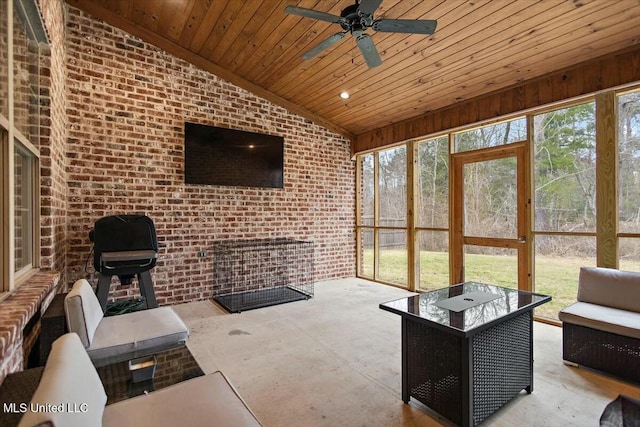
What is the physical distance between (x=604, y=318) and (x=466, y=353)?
159cm

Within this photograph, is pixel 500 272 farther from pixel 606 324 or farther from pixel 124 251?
pixel 124 251

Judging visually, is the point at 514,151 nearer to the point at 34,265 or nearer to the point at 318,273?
the point at 318,273

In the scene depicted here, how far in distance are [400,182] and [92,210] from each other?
4.43 metres

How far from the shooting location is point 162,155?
4270 mm

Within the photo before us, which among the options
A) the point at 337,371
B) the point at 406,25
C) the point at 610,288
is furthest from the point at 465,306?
the point at 406,25

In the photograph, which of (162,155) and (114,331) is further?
(162,155)

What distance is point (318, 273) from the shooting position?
578 cm

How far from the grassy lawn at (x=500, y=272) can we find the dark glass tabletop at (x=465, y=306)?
1.56 meters

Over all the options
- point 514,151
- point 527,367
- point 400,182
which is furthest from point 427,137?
point 527,367

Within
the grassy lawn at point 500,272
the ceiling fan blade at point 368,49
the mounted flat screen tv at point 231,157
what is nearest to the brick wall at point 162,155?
the mounted flat screen tv at point 231,157

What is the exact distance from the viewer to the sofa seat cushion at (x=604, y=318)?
240 cm

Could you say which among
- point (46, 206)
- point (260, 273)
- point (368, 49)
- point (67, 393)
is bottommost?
point (260, 273)

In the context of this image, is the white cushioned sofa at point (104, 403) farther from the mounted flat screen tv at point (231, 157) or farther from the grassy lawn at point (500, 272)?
the grassy lawn at point (500, 272)

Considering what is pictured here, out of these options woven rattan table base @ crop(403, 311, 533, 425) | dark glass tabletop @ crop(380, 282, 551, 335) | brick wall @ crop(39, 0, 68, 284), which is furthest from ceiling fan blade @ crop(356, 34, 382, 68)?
brick wall @ crop(39, 0, 68, 284)
